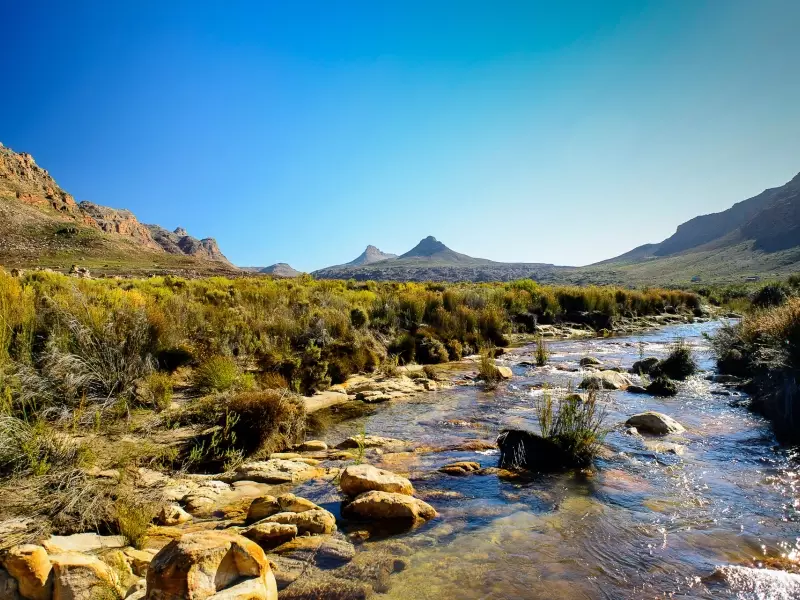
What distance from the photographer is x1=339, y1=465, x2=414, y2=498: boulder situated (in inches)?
182

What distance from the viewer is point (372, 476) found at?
15.5ft

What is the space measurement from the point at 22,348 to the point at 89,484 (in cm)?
371

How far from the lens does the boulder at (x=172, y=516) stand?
4008 millimetres

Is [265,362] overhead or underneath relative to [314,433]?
overhead

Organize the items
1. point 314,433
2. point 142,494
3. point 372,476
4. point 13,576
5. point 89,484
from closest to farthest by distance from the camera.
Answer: point 13,576 < point 89,484 < point 142,494 < point 372,476 < point 314,433

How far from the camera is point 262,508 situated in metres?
4.22

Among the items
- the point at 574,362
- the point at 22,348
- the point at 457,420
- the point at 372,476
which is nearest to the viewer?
the point at 372,476

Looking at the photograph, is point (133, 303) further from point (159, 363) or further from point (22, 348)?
point (22, 348)

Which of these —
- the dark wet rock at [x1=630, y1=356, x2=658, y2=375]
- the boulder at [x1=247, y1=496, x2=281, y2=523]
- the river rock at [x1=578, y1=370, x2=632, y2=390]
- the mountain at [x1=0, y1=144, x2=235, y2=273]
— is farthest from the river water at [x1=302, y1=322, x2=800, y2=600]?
the mountain at [x1=0, y1=144, x2=235, y2=273]

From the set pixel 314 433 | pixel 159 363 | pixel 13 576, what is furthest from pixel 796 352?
pixel 159 363

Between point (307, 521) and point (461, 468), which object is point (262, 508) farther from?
point (461, 468)

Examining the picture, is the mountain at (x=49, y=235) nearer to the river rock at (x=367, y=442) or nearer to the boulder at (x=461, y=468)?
the river rock at (x=367, y=442)

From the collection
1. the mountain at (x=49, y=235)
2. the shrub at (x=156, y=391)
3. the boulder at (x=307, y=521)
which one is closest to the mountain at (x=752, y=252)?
the shrub at (x=156, y=391)

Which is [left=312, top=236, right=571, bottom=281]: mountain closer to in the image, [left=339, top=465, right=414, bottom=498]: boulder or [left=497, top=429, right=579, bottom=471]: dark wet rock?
[left=497, top=429, right=579, bottom=471]: dark wet rock
